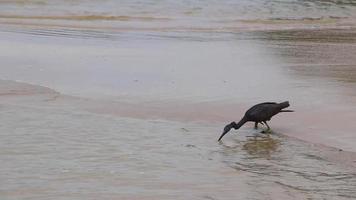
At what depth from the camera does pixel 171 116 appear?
9148 mm

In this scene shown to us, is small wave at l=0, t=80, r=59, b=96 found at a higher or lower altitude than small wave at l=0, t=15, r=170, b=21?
higher

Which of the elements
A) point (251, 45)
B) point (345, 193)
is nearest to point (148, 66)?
point (251, 45)

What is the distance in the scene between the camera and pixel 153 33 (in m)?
21.7

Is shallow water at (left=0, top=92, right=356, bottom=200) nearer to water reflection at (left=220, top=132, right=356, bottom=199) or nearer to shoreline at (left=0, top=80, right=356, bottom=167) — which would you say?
water reflection at (left=220, top=132, right=356, bottom=199)

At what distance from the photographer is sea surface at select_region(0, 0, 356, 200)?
621 centimetres

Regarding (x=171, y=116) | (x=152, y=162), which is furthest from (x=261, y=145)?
(x=171, y=116)

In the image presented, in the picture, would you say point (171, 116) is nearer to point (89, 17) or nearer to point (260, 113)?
point (260, 113)

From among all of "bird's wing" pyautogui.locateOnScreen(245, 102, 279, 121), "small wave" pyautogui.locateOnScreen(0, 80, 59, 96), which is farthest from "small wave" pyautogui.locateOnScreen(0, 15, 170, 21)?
"bird's wing" pyautogui.locateOnScreen(245, 102, 279, 121)

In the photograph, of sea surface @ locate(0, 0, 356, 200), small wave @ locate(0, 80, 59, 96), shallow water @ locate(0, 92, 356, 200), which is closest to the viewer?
shallow water @ locate(0, 92, 356, 200)

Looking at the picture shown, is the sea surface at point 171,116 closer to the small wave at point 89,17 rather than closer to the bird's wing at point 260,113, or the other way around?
the bird's wing at point 260,113

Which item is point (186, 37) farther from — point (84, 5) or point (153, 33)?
point (84, 5)

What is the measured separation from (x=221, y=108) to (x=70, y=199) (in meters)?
4.19

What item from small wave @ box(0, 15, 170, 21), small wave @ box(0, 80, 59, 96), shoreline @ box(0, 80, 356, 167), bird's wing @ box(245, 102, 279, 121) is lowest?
small wave @ box(0, 15, 170, 21)

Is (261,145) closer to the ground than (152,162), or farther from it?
closer to the ground
